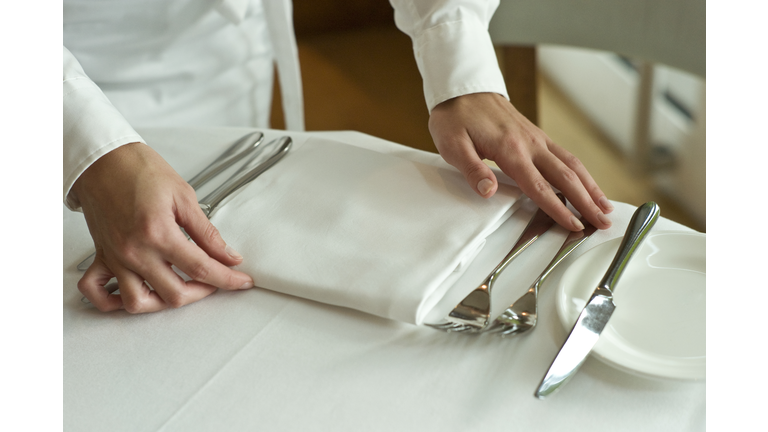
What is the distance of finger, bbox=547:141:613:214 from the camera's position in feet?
1.95

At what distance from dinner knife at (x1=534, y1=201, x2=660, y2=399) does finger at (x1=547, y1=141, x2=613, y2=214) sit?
0.23 ft

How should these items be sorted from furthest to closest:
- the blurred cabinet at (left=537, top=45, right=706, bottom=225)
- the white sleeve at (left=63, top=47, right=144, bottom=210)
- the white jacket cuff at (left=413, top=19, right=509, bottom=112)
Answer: the blurred cabinet at (left=537, top=45, right=706, bottom=225) < the white jacket cuff at (left=413, top=19, right=509, bottom=112) < the white sleeve at (left=63, top=47, right=144, bottom=210)

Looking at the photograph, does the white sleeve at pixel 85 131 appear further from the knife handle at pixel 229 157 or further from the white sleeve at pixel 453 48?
the white sleeve at pixel 453 48

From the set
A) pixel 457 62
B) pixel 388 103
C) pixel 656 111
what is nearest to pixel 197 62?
pixel 457 62

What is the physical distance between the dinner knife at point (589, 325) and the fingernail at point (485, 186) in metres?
0.13

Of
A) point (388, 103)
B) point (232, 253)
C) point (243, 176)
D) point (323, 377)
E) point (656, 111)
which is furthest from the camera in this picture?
point (388, 103)

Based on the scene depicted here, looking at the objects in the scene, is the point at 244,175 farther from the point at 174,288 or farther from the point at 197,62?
the point at 197,62

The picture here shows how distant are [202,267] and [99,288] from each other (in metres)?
0.10

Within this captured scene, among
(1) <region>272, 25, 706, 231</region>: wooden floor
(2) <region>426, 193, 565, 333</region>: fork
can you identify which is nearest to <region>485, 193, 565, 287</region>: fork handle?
(2) <region>426, 193, 565, 333</region>: fork

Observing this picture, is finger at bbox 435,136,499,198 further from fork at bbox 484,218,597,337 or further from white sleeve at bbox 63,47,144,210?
white sleeve at bbox 63,47,144,210

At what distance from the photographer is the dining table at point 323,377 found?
401mm

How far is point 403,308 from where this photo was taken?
1.54 feet

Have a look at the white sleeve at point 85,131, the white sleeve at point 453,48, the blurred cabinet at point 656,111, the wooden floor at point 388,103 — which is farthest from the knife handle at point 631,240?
the wooden floor at point 388,103

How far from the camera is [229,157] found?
2.35ft
